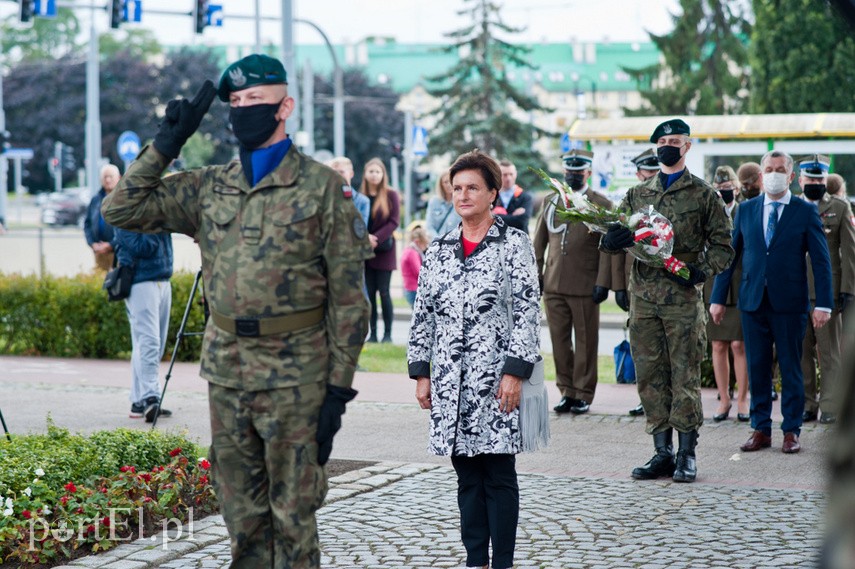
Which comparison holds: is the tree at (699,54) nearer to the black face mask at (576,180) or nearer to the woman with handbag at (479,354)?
the black face mask at (576,180)

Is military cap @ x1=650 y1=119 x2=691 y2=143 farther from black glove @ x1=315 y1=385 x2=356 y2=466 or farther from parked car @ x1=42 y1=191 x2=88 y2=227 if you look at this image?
parked car @ x1=42 y1=191 x2=88 y2=227

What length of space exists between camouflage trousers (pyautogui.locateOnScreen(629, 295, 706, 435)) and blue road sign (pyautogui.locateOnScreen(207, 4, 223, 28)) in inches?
951

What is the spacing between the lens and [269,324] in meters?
4.31

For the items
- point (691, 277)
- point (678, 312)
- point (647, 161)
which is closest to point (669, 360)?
point (678, 312)

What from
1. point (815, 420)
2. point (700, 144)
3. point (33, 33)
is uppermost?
point (33, 33)

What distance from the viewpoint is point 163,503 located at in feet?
20.9

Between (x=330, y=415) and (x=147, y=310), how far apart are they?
20.5 feet

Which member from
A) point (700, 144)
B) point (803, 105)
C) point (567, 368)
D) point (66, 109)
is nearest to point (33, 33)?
point (66, 109)

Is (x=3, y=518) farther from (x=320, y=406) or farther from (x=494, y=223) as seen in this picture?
(x=494, y=223)

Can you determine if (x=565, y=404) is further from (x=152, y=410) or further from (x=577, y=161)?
(x=152, y=410)

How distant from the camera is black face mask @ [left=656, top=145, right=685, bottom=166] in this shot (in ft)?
25.6

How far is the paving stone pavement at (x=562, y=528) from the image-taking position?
5832mm

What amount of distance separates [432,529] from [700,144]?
568 inches

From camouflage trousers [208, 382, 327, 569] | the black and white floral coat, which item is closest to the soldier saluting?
camouflage trousers [208, 382, 327, 569]
